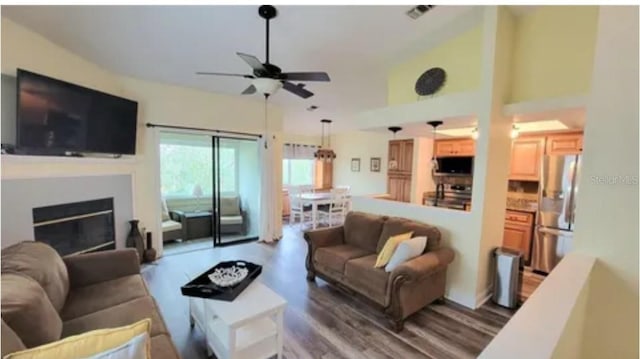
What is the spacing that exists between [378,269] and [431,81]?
255 cm

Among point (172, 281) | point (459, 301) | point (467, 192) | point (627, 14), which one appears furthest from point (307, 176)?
point (627, 14)

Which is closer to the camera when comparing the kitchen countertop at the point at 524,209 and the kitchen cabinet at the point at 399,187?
the kitchen countertop at the point at 524,209

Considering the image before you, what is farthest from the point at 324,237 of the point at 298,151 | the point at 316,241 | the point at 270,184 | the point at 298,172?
the point at 298,172

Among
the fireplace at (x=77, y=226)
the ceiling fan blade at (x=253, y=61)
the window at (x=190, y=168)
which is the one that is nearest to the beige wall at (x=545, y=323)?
the ceiling fan blade at (x=253, y=61)

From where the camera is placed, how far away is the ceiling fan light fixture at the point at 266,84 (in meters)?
2.57

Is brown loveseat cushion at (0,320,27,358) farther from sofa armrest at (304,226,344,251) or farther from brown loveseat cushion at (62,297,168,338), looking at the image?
sofa armrest at (304,226,344,251)

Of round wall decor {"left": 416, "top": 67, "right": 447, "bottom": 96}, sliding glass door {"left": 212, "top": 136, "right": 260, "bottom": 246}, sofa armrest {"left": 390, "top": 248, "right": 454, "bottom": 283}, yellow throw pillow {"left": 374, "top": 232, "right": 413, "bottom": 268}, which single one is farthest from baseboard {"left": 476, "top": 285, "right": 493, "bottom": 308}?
sliding glass door {"left": 212, "top": 136, "right": 260, "bottom": 246}

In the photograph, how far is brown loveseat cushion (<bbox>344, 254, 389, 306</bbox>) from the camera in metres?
2.81

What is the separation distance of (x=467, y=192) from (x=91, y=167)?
5817 mm

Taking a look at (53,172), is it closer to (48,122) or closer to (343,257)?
(48,122)

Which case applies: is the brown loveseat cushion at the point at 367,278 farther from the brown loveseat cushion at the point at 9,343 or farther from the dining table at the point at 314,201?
the dining table at the point at 314,201

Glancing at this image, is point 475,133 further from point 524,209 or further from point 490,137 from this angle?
point 490,137

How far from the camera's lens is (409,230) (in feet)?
10.9

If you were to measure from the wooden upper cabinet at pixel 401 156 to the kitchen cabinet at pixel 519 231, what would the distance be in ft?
7.45
